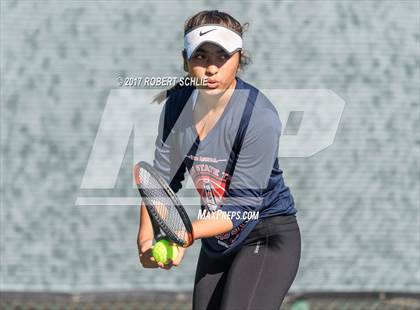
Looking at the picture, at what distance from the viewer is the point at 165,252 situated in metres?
3.68

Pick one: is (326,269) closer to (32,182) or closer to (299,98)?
(299,98)

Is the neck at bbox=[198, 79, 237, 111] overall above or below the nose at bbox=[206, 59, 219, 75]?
below

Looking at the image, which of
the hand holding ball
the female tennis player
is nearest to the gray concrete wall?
the female tennis player

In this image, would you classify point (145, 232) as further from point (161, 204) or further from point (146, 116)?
point (146, 116)

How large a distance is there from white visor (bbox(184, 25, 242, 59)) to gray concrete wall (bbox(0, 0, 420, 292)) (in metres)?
2.22

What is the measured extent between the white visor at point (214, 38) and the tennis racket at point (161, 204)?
53 cm

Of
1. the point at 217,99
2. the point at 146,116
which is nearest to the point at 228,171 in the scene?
the point at 217,99

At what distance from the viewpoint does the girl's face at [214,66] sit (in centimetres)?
381

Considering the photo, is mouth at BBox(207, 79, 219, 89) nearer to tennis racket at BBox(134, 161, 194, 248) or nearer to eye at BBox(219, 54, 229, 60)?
eye at BBox(219, 54, 229, 60)

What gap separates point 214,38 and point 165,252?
893 mm

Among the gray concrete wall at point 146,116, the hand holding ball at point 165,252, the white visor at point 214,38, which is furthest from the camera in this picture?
the gray concrete wall at point 146,116

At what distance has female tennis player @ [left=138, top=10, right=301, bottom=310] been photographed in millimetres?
3814

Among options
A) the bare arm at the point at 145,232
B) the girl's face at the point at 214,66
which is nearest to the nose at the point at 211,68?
the girl's face at the point at 214,66

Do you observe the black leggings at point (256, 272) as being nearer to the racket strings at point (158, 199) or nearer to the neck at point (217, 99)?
the racket strings at point (158, 199)
